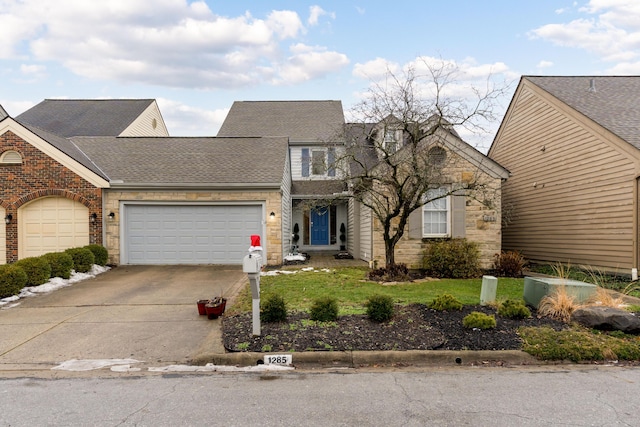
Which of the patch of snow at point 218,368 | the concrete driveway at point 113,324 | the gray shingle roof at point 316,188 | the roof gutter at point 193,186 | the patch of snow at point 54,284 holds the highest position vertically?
the gray shingle roof at point 316,188

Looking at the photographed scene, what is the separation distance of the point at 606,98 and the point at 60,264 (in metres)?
17.8

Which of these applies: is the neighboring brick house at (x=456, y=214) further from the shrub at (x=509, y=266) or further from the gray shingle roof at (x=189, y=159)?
the gray shingle roof at (x=189, y=159)

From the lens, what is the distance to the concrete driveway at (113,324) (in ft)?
17.4

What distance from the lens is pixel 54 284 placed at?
9688 mm

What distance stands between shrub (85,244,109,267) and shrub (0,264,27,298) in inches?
129

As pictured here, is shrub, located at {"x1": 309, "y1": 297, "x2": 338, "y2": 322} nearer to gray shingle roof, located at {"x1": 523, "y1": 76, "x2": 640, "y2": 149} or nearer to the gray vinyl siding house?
the gray vinyl siding house

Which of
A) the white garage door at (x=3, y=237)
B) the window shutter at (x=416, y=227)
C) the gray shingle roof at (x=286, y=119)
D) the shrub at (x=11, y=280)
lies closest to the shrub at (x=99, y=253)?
the white garage door at (x=3, y=237)

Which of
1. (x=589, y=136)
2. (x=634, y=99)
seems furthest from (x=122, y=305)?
(x=634, y=99)

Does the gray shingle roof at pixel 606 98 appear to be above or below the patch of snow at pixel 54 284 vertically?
above

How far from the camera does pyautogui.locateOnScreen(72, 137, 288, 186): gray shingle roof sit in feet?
43.9

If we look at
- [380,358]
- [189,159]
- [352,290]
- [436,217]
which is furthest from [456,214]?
[189,159]

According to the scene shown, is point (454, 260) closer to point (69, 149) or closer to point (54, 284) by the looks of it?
point (54, 284)

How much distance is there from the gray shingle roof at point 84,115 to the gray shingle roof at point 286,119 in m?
5.86

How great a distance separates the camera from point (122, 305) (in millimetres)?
7906
